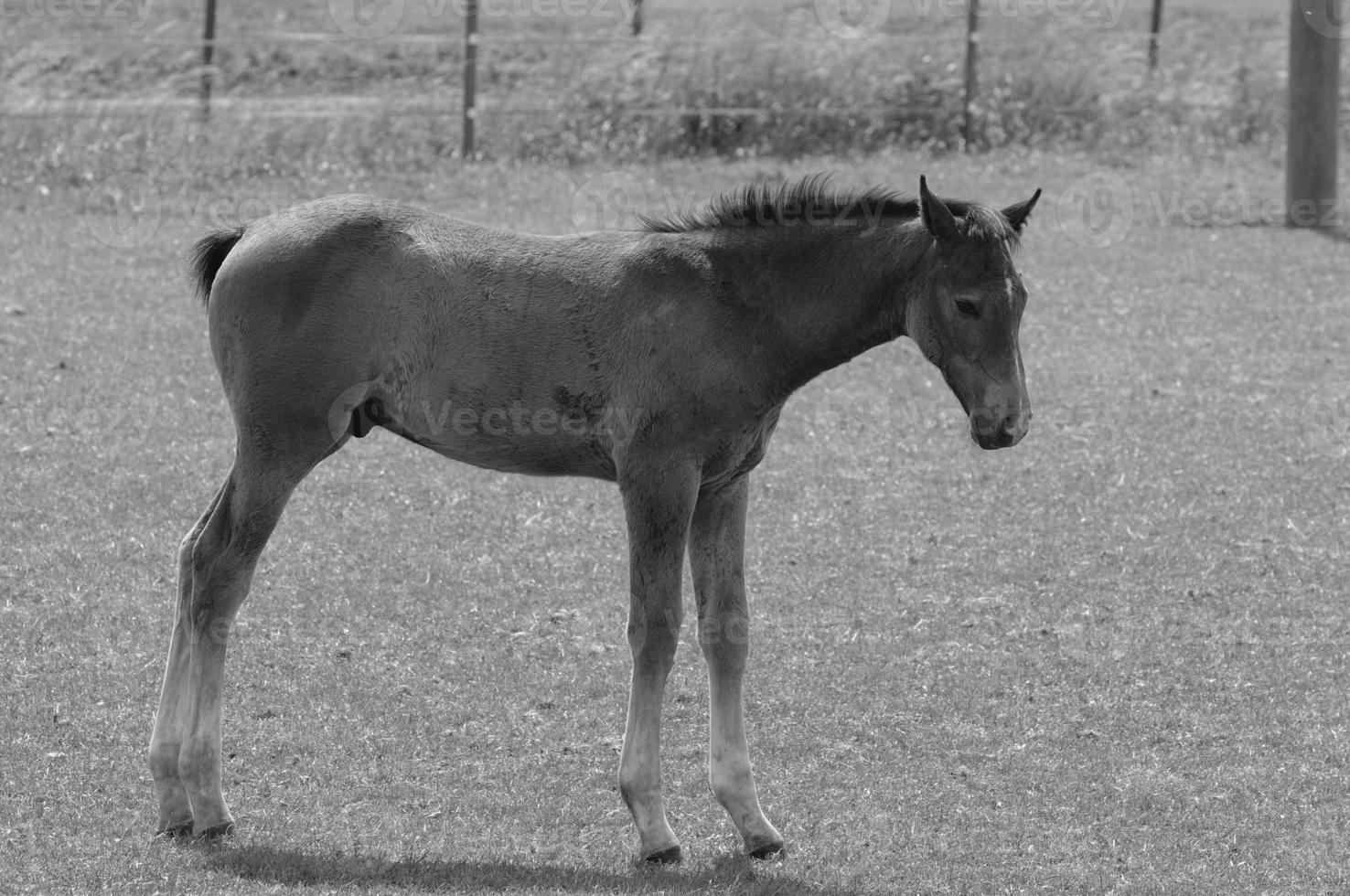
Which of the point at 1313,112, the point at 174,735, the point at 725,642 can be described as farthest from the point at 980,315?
the point at 1313,112

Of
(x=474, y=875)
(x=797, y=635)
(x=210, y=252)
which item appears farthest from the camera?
(x=797, y=635)

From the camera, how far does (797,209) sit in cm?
652

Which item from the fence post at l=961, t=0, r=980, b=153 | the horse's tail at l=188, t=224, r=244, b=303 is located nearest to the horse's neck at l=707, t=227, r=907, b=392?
the horse's tail at l=188, t=224, r=244, b=303

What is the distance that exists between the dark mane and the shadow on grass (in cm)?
255

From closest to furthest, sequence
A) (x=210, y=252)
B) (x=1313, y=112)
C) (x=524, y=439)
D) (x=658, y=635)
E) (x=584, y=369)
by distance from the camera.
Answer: (x=658, y=635), (x=584, y=369), (x=524, y=439), (x=210, y=252), (x=1313, y=112)

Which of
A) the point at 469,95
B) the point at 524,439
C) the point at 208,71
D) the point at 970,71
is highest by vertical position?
the point at 970,71

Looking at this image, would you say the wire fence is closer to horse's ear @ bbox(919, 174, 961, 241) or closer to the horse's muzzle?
horse's ear @ bbox(919, 174, 961, 241)

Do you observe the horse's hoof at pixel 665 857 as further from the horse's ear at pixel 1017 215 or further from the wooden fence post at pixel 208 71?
the wooden fence post at pixel 208 71

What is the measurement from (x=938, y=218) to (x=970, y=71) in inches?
528

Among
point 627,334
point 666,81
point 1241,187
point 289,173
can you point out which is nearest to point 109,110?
point 289,173

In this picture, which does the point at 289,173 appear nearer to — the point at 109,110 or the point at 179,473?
the point at 109,110

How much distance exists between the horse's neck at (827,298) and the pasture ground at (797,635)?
203 cm

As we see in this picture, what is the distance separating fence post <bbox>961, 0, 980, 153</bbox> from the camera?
18469 millimetres

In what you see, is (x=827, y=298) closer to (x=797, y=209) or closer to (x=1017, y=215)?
(x=797, y=209)
